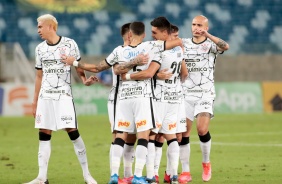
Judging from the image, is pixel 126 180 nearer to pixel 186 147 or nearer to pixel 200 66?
pixel 186 147

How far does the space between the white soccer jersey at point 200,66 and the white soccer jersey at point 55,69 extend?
6.53 feet

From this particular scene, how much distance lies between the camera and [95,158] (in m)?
15.7

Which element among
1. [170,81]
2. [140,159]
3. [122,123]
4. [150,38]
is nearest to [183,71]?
[170,81]

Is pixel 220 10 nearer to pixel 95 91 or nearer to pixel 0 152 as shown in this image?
pixel 95 91

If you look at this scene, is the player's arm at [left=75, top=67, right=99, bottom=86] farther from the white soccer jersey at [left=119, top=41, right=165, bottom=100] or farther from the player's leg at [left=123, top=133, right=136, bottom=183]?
the player's leg at [left=123, top=133, right=136, bottom=183]

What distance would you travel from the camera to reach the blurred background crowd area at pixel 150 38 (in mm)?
31141

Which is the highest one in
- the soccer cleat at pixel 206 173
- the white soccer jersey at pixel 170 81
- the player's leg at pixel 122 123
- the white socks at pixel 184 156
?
the white soccer jersey at pixel 170 81

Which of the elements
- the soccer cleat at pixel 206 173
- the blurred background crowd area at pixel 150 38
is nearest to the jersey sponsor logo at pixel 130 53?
the soccer cleat at pixel 206 173

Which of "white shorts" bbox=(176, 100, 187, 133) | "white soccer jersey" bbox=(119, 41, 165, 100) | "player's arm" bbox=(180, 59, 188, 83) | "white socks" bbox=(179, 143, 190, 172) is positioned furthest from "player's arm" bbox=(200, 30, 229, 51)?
"white socks" bbox=(179, 143, 190, 172)

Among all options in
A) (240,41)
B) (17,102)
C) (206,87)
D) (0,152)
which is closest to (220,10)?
(240,41)

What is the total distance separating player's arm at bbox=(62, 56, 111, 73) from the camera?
426 inches

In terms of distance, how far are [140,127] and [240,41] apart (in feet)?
87.6

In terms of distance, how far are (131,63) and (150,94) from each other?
1.64ft

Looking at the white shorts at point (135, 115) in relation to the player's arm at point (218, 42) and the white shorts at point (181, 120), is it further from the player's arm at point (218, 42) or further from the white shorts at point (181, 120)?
the player's arm at point (218, 42)
